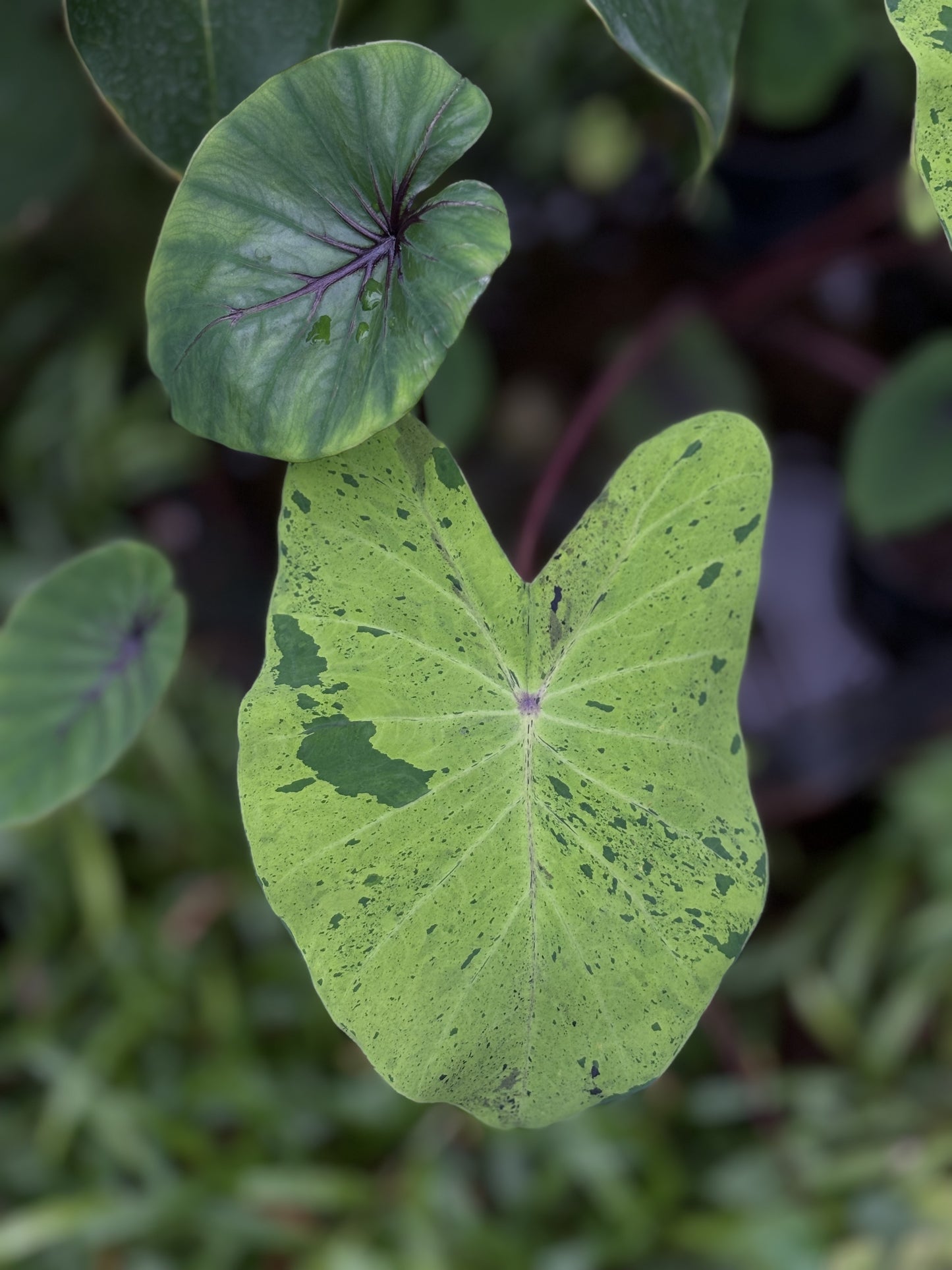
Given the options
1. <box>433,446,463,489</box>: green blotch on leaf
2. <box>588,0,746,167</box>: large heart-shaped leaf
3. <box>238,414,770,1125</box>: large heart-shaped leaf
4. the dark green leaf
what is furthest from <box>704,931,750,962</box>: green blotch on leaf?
the dark green leaf

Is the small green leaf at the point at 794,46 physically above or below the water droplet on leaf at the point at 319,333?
above

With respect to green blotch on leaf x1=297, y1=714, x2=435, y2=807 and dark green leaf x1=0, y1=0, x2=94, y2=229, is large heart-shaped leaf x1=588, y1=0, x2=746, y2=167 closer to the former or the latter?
green blotch on leaf x1=297, y1=714, x2=435, y2=807

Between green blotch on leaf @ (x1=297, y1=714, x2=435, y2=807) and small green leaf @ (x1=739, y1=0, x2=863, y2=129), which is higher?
small green leaf @ (x1=739, y1=0, x2=863, y2=129)

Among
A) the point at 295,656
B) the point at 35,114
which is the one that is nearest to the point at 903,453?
the point at 295,656

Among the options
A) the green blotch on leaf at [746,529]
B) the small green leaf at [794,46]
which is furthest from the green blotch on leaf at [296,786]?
the small green leaf at [794,46]

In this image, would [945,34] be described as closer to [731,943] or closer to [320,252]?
[320,252]

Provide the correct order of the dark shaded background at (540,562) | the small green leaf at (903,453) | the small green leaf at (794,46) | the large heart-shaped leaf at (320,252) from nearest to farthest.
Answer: the large heart-shaped leaf at (320,252)
the small green leaf at (903,453)
the small green leaf at (794,46)
the dark shaded background at (540,562)

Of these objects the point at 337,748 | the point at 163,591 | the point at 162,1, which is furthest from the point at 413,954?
the point at 162,1

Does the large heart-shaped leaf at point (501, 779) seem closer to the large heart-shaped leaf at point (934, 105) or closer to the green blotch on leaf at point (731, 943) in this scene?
the green blotch on leaf at point (731, 943)
